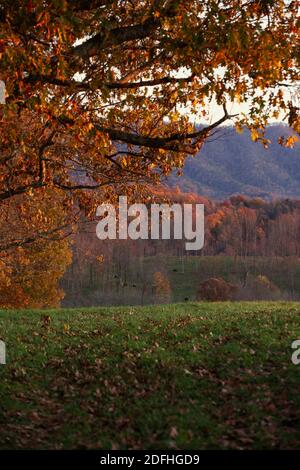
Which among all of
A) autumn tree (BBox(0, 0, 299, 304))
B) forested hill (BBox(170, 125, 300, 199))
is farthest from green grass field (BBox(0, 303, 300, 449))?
forested hill (BBox(170, 125, 300, 199))

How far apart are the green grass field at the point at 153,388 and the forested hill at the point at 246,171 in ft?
424

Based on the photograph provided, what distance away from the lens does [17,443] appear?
8.48m

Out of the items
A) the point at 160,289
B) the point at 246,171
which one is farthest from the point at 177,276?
the point at 246,171

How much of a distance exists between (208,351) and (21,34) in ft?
22.4

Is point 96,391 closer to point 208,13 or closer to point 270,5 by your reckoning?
point 208,13

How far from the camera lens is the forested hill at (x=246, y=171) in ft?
481

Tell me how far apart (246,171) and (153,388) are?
146347 millimetres

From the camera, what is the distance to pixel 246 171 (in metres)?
153

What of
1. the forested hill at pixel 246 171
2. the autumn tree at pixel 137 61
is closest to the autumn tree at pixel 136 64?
the autumn tree at pixel 137 61
